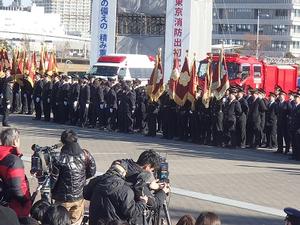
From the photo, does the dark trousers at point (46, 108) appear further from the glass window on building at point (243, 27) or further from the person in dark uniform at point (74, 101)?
the glass window on building at point (243, 27)

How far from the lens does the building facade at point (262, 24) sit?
104m

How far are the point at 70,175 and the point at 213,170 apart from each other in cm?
880

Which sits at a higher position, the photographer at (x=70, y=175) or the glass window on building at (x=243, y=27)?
the glass window on building at (x=243, y=27)

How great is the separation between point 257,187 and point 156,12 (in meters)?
25.0

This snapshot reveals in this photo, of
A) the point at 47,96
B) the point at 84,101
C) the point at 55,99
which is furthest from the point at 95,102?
the point at 47,96

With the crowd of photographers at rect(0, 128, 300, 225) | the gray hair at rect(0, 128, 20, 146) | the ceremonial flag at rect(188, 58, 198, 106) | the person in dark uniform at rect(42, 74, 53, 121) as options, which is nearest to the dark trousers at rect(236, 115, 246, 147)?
the ceremonial flag at rect(188, 58, 198, 106)

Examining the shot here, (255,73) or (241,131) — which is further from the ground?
(255,73)

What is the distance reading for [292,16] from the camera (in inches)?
4072

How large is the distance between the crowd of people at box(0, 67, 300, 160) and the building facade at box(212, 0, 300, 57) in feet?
248

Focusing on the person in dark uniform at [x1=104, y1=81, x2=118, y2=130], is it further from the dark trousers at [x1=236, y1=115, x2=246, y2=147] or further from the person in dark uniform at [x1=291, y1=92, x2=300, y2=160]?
the person in dark uniform at [x1=291, y1=92, x2=300, y2=160]

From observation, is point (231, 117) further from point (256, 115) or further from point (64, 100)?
point (64, 100)

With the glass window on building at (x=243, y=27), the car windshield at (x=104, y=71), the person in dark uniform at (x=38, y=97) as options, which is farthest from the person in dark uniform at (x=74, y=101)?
the glass window on building at (x=243, y=27)

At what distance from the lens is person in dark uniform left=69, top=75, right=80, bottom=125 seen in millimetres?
26641

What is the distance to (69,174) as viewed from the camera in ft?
29.2
